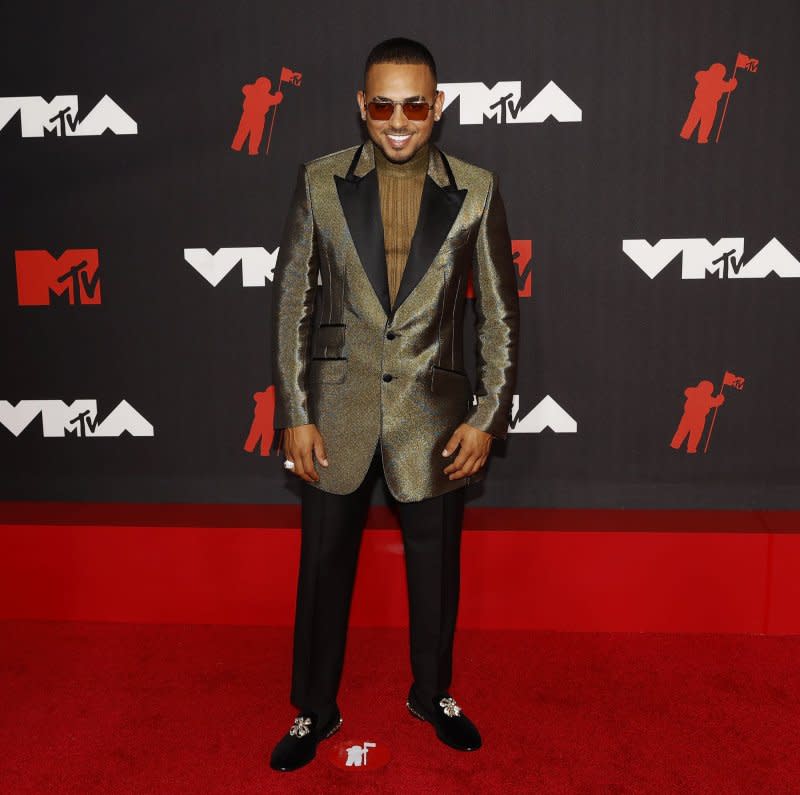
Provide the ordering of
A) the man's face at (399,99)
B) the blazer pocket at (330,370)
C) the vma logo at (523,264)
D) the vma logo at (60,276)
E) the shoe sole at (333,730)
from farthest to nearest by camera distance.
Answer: the vma logo at (60,276) → the vma logo at (523,264) → the shoe sole at (333,730) → the blazer pocket at (330,370) → the man's face at (399,99)

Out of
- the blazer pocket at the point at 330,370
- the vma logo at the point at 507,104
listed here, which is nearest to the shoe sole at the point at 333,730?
the blazer pocket at the point at 330,370

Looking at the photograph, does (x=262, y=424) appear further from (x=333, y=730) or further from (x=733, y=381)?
(x=733, y=381)

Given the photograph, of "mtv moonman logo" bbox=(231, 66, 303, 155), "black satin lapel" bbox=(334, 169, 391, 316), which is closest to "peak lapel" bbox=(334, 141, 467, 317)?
"black satin lapel" bbox=(334, 169, 391, 316)

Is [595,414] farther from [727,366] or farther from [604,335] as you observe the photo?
[727,366]

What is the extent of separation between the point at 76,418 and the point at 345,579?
1370 mm

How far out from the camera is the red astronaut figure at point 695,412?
2.70 metres

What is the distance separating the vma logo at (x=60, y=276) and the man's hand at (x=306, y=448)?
1.26 meters

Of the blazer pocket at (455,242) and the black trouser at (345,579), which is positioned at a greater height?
the blazer pocket at (455,242)

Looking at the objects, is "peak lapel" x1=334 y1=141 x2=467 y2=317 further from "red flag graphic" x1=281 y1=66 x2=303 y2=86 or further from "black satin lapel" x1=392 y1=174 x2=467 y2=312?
"red flag graphic" x1=281 y1=66 x2=303 y2=86

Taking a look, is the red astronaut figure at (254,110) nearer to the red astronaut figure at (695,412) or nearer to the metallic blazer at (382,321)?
the metallic blazer at (382,321)

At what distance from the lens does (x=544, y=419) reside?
274cm

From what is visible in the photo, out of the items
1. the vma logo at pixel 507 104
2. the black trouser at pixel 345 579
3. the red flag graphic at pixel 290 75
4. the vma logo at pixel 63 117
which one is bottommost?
the black trouser at pixel 345 579

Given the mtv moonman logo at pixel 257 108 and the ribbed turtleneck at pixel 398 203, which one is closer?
the ribbed turtleneck at pixel 398 203

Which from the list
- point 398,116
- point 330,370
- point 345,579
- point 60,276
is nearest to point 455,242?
point 398,116
